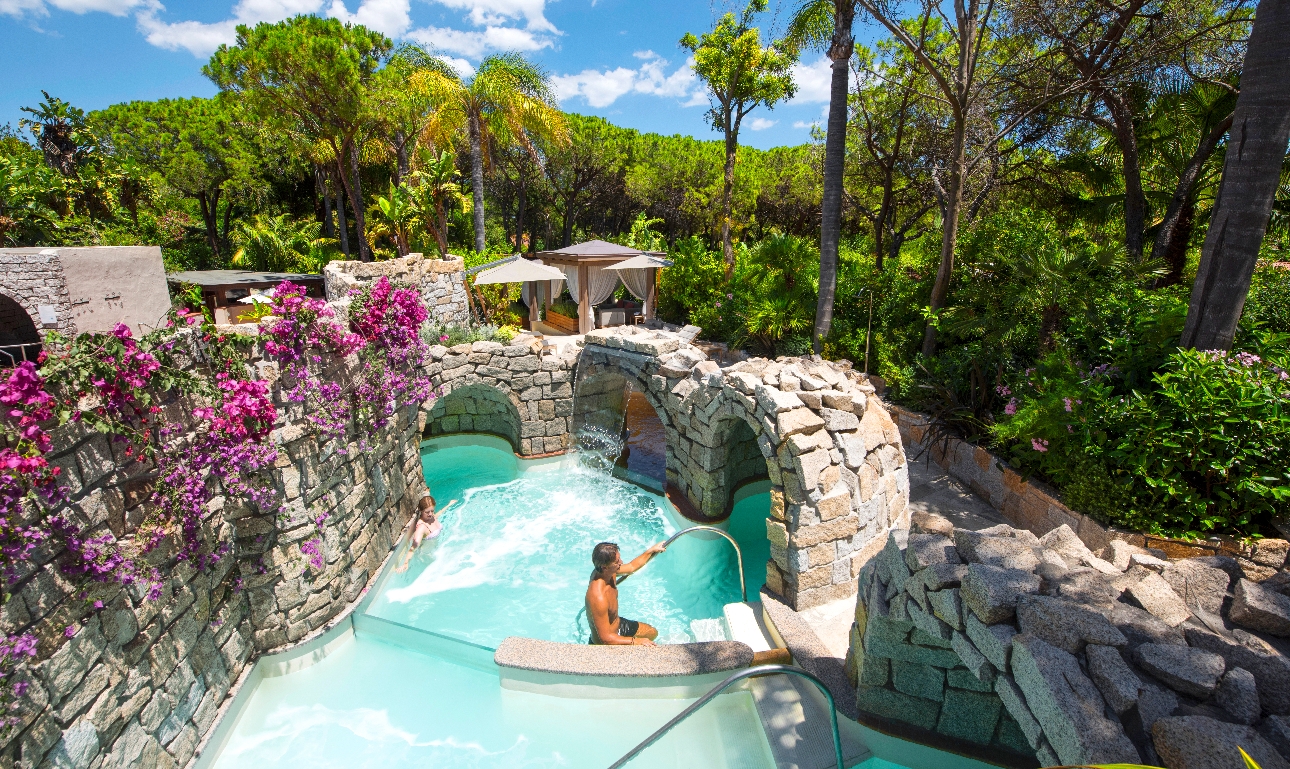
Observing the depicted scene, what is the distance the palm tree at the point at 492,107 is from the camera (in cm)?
1875

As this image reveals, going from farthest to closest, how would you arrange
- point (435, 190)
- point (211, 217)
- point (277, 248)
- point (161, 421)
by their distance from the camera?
point (211, 217), point (277, 248), point (435, 190), point (161, 421)

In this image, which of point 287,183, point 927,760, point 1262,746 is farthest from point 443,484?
point 287,183

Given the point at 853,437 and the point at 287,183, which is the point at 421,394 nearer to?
the point at 853,437

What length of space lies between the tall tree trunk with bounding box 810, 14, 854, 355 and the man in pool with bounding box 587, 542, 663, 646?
7.71 m

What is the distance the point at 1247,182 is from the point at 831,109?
259 inches

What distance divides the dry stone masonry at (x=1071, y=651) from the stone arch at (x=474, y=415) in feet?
31.7

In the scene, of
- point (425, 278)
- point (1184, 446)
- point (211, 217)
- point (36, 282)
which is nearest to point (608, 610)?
point (1184, 446)

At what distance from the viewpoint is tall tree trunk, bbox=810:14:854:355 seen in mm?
10750

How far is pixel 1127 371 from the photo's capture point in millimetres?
7680

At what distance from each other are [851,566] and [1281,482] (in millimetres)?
4486

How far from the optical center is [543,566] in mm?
8852

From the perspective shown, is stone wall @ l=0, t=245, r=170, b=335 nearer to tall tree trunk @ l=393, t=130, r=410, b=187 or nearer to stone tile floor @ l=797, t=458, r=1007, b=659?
stone tile floor @ l=797, t=458, r=1007, b=659

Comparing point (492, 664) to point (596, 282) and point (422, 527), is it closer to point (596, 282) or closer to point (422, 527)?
point (422, 527)

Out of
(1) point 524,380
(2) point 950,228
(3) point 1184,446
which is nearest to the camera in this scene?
(3) point 1184,446
